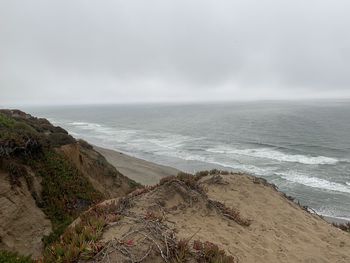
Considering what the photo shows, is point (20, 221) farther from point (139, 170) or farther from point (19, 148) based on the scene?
point (139, 170)

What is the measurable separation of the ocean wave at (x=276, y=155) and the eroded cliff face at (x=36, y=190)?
34225mm

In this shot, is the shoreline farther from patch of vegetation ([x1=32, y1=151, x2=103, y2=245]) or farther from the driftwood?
the driftwood

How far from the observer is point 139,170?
36812mm

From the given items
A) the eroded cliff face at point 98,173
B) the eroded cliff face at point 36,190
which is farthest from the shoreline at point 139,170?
the eroded cliff face at point 36,190

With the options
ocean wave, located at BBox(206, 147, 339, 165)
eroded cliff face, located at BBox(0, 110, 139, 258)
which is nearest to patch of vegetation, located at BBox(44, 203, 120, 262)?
eroded cliff face, located at BBox(0, 110, 139, 258)

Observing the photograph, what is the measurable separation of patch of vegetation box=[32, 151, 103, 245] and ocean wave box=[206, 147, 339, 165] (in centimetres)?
3610

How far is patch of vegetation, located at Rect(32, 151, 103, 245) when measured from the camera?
12938mm

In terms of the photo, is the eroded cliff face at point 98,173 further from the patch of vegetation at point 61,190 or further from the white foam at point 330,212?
the white foam at point 330,212

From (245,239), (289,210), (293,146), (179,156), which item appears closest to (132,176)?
(179,156)

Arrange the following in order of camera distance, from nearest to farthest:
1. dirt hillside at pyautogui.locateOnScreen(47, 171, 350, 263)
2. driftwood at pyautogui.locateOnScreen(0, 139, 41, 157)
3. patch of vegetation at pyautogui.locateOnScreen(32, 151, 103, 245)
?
dirt hillside at pyautogui.locateOnScreen(47, 171, 350, 263), patch of vegetation at pyautogui.locateOnScreen(32, 151, 103, 245), driftwood at pyautogui.locateOnScreen(0, 139, 41, 157)

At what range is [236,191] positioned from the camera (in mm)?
12125

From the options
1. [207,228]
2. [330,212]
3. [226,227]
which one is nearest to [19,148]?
[207,228]

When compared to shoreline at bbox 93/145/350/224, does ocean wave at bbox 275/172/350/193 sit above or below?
below

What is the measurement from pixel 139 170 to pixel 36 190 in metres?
23.6
